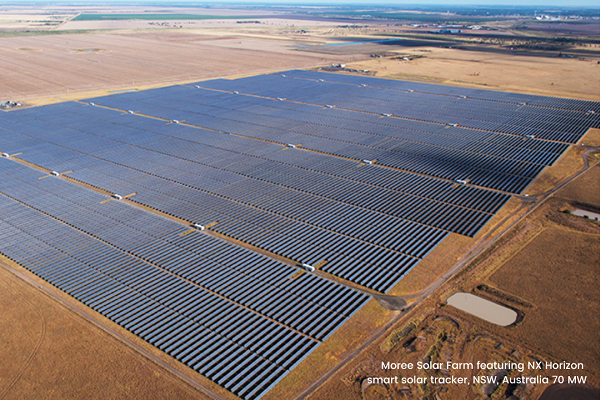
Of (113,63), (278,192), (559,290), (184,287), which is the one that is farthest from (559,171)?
(113,63)

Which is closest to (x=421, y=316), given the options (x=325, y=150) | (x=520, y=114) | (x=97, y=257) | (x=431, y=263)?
(x=431, y=263)

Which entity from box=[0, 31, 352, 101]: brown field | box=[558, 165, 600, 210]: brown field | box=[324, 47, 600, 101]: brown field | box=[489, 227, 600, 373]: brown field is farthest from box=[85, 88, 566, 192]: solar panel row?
box=[324, 47, 600, 101]: brown field

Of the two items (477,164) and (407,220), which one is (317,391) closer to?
(407,220)

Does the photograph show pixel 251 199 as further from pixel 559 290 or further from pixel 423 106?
pixel 423 106

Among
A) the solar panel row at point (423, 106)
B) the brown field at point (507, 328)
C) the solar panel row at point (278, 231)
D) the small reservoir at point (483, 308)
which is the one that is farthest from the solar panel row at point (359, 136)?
the small reservoir at point (483, 308)

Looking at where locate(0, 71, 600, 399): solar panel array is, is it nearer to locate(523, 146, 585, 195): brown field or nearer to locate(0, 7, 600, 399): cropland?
locate(0, 7, 600, 399): cropland
